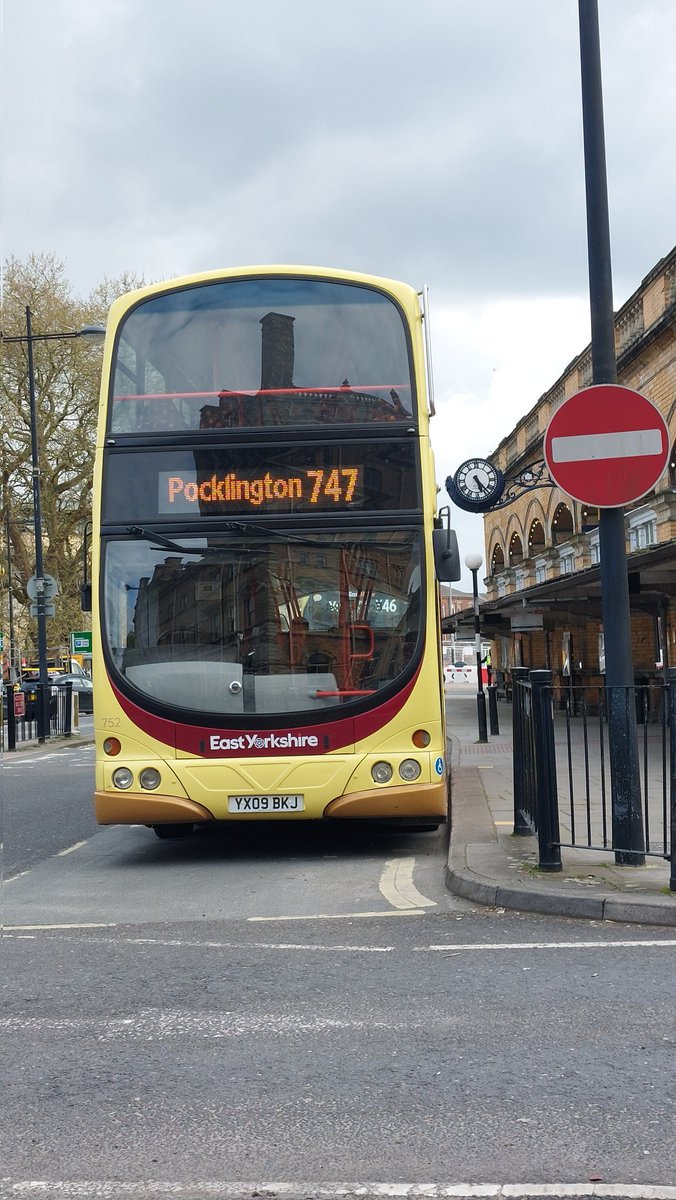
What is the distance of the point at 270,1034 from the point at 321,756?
14.2 ft

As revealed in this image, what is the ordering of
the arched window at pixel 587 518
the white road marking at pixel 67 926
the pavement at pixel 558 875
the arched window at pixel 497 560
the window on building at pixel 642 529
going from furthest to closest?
the arched window at pixel 497 560 < the arched window at pixel 587 518 < the window on building at pixel 642 529 < the white road marking at pixel 67 926 < the pavement at pixel 558 875

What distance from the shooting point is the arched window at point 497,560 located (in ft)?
151

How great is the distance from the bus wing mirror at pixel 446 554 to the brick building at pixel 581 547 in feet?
8.81

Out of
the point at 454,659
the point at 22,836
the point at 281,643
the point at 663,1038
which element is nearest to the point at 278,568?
the point at 281,643

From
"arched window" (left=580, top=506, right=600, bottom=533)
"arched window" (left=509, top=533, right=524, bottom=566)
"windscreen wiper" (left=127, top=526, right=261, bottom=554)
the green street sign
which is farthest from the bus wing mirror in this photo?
"arched window" (left=509, top=533, right=524, bottom=566)

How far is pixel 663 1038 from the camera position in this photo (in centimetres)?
427

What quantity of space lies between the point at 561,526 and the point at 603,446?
27.9m

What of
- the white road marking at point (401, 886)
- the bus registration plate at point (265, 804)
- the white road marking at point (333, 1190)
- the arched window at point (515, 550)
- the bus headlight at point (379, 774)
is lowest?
the white road marking at point (401, 886)

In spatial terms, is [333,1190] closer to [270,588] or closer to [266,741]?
[266,741]

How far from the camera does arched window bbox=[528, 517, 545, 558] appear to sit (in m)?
37.8

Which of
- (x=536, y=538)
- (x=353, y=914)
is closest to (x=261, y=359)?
(x=353, y=914)

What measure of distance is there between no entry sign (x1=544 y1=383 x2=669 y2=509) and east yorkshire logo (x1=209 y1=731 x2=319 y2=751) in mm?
2742

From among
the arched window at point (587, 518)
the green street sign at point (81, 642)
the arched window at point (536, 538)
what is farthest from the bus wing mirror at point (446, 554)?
the arched window at point (536, 538)

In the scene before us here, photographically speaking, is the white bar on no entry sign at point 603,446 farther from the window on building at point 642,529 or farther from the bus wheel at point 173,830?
the window on building at point 642,529
